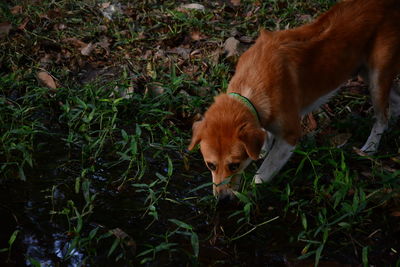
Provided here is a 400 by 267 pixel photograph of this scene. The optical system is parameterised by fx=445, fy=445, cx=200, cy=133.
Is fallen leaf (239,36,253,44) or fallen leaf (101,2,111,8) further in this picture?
fallen leaf (101,2,111,8)

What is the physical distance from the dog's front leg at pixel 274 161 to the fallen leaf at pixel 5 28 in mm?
4671

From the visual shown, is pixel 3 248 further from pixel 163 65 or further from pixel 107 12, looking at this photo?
pixel 107 12

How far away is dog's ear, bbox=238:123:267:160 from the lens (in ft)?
12.2

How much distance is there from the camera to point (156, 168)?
173 inches

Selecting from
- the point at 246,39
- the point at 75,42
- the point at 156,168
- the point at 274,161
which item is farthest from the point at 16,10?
the point at 274,161

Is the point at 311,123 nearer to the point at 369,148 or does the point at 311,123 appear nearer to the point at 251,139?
the point at 369,148

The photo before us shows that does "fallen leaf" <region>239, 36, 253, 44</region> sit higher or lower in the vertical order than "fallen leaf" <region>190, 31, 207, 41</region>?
lower

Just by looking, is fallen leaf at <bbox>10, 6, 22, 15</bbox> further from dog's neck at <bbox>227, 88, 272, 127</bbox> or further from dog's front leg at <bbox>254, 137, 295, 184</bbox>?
dog's front leg at <bbox>254, 137, 295, 184</bbox>

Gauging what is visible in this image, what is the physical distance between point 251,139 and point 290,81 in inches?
39.3

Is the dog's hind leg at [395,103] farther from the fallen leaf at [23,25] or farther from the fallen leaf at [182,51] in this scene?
the fallen leaf at [23,25]

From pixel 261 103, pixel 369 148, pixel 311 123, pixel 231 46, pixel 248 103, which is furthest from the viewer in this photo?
pixel 231 46

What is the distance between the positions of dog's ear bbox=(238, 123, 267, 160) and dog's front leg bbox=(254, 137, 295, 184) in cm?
52

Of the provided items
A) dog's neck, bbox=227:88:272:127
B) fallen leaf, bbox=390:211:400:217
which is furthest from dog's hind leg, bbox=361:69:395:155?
dog's neck, bbox=227:88:272:127

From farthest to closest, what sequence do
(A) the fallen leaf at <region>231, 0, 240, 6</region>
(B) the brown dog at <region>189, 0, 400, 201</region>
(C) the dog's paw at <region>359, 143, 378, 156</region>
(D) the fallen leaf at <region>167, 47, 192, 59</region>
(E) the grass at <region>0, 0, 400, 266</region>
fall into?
(A) the fallen leaf at <region>231, 0, 240, 6</region> → (D) the fallen leaf at <region>167, 47, 192, 59</region> → (C) the dog's paw at <region>359, 143, 378, 156</region> → (B) the brown dog at <region>189, 0, 400, 201</region> → (E) the grass at <region>0, 0, 400, 266</region>
